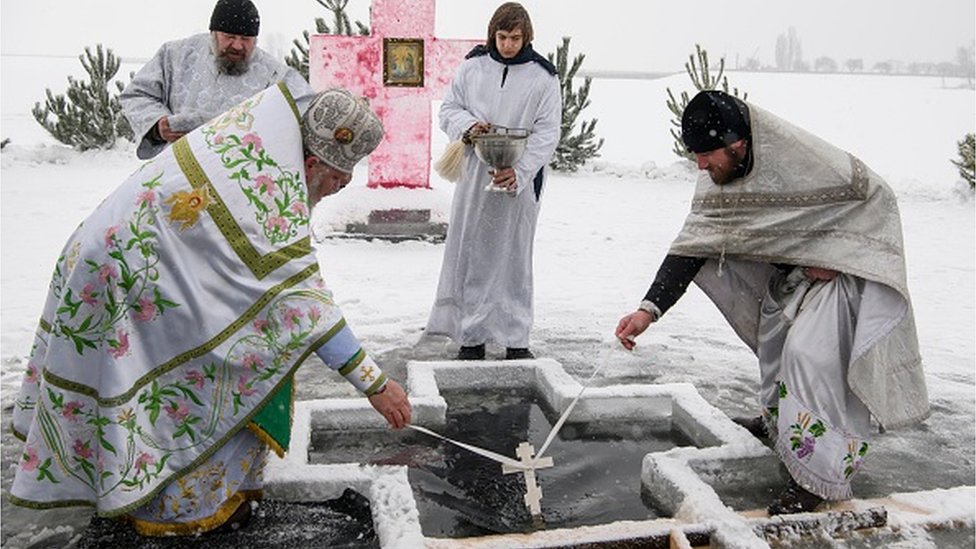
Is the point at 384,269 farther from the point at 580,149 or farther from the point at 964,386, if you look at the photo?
the point at 580,149

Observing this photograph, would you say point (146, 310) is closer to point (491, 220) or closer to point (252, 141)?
point (252, 141)

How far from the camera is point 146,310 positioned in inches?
95.5

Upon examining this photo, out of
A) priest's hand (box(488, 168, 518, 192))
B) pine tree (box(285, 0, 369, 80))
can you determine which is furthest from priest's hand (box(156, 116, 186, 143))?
pine tree (box(285, 0, 369, 80))

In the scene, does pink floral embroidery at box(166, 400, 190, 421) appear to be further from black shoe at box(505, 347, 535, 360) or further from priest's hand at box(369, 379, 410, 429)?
Result: black shoe at box(505, 347, 535, 360)

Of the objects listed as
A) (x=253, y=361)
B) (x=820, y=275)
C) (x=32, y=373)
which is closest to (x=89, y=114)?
(x=32, y=373)

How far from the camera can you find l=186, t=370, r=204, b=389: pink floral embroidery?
2.48m

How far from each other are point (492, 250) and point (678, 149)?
1051 cm

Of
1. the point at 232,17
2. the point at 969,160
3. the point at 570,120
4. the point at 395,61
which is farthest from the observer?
the point at 570,120

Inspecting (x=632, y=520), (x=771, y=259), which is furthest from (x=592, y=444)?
(x=771, y=259)

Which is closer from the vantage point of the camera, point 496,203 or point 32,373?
point 32,373

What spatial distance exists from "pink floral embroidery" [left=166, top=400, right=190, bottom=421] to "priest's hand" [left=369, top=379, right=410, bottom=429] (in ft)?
1.76

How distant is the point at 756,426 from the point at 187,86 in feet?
10.1

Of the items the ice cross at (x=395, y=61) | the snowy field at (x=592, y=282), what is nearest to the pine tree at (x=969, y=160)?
the snowy field at (x=592, y=282)

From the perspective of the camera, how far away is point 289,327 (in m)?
2.49
